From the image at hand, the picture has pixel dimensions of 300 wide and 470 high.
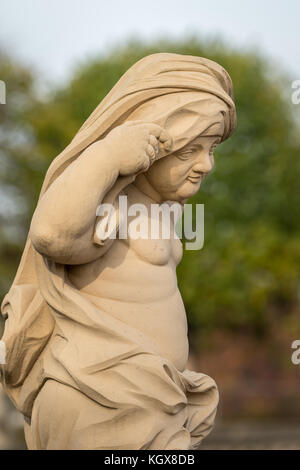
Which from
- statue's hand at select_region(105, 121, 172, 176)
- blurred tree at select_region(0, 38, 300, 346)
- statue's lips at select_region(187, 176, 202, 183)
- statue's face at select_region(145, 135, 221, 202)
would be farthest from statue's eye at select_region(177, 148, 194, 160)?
blurred tree at select_region(0, 38, 300, 346)

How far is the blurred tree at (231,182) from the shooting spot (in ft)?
68.8

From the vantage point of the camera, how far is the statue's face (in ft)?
17.3

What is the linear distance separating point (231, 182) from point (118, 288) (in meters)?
22.3

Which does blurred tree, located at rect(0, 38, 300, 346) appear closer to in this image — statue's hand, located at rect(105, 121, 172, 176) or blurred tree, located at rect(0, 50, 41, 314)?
blurred tree, located at rect(0, 50, 41, 314)

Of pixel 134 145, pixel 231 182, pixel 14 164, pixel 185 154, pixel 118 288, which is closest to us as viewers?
pixel 134 145

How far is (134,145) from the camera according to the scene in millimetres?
4898

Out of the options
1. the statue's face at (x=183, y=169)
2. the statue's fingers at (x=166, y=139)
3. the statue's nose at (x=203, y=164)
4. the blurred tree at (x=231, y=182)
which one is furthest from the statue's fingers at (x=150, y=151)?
the blurred tree at (x=231, y=182)

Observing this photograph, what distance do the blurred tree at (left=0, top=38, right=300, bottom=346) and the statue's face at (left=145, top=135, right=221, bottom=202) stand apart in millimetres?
14745

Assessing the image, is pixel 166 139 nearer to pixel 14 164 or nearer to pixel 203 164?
pixel 203 164

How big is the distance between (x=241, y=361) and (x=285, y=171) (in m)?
6.32

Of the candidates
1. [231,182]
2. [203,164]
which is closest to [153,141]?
[203,164]

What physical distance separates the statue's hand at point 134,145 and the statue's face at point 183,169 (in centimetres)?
24
